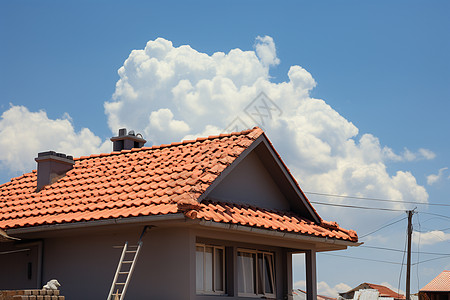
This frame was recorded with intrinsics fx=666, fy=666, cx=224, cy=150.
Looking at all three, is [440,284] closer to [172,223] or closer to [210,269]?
[210,269]

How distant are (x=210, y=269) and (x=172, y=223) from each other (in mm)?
2458

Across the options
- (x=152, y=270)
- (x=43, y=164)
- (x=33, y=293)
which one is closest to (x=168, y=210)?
(x=152, y=270)

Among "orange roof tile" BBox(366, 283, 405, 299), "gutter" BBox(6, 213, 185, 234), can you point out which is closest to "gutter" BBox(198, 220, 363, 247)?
"gutter" BBox(6, 213, 185, 234)

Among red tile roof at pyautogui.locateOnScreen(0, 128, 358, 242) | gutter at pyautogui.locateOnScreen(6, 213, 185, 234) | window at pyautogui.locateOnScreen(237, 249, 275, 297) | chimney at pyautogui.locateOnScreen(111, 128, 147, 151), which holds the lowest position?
window at pyautogui.locateOnScreen(237, 249, 275, 297)

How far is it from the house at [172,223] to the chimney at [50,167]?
0.03 meters

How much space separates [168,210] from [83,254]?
11.2ft

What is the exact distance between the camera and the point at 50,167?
18.4m

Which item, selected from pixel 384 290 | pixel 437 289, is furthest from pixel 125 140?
pixel 384 290

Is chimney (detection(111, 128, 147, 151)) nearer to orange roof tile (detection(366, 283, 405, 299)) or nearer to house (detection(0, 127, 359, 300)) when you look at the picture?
house (detection(0, 127, 359, 300))

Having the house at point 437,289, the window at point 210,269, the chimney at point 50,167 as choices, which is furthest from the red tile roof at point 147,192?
the house at point 437,289

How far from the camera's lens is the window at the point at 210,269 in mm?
15008

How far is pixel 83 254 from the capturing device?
15.5 metres

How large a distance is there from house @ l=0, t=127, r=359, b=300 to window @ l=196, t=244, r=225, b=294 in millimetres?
23

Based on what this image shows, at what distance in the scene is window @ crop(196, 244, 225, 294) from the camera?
15.0 m
